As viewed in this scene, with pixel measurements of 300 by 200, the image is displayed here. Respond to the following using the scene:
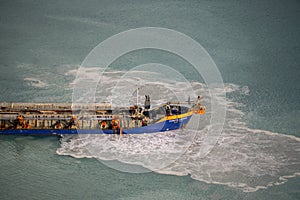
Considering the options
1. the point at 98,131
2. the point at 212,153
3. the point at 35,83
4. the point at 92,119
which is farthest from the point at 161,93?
the point at 35,83

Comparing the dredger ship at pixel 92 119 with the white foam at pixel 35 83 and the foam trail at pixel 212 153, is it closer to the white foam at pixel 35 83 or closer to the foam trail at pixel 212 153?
the foam trail at pixel 212 153

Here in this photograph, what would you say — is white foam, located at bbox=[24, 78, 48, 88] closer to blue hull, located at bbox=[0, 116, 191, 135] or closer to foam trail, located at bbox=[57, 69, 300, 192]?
blue hull, located at bbox=[0, 116, 191, 135]

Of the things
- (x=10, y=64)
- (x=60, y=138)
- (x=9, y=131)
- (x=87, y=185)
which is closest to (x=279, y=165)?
(x=87, y=185)

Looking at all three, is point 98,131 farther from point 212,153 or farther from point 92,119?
point 212,153

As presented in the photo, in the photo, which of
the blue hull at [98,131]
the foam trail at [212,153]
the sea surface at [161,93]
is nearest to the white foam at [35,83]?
the sea surface at [161,93]

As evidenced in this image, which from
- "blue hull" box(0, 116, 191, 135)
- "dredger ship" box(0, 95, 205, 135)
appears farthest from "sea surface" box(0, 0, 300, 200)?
"dredger ship" box(0, 95, 205, 135)

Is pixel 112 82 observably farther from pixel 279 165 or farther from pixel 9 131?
pixel 279 165
